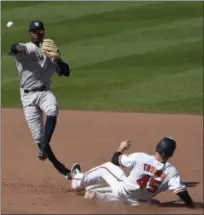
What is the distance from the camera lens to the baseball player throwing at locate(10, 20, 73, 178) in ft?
24.5

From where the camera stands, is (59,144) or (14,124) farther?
(14,124)

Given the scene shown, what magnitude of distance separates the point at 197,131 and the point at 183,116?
1.17 m

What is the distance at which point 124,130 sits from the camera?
416 inches

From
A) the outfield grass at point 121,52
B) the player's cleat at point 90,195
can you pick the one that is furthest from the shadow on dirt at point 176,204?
the outfield grass at point 121,52

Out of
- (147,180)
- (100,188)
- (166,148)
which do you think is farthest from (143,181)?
A: (100,188)

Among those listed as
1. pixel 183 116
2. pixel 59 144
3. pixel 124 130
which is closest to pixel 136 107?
pixel 183 116

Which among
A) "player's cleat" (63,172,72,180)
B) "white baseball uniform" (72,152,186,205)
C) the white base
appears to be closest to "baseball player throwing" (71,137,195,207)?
"white baseball uniform" (72,152,186,205)

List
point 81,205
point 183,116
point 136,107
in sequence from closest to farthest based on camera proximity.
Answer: point 81,205 → point 183,116 → point 136,107

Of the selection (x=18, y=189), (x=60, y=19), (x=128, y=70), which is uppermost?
(x=60, y=19)

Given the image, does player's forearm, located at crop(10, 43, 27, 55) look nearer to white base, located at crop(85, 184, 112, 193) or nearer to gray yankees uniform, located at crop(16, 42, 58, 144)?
gray yankees uniform, located at crop(16, 42, 58, 144)

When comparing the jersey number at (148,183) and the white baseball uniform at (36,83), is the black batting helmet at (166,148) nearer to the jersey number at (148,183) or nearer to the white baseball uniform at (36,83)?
the jersey number at (148,183)

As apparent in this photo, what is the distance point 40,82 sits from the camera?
7609 mm

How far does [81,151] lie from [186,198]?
3.00 m

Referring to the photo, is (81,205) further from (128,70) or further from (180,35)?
(180,35)
